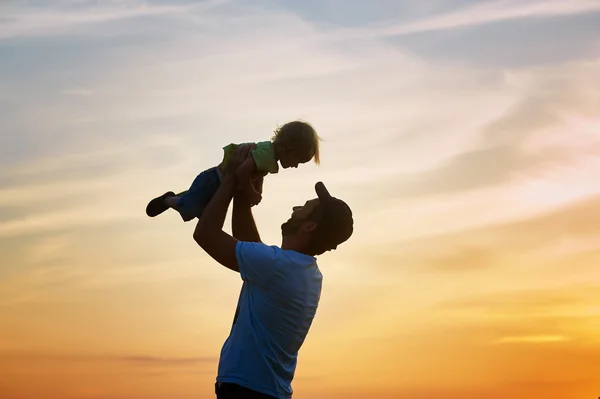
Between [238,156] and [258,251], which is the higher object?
[238,156]

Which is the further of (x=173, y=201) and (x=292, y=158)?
(x=173, y=201)

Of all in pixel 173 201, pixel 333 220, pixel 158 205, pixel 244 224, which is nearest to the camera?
pixel 333 220

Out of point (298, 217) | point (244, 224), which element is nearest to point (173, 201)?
point (244, 224)

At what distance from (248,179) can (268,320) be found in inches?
45.6

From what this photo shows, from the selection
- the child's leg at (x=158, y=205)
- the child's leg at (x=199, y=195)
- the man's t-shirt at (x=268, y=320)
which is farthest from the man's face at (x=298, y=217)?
the child's leg at (x=158, y=205)

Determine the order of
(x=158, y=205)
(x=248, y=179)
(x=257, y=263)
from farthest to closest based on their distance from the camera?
(x=158, y=205) < (x=248, y=179) < (x=257, y=263)

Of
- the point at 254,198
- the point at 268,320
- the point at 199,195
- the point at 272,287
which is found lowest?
the point at 268,320

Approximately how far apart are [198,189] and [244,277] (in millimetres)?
1572

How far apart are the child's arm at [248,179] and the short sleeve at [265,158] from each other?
0.17ft

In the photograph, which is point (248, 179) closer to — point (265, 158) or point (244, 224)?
point (265, 158)

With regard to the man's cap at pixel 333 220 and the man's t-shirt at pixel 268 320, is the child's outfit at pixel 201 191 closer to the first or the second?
the man's cap at pixel 333 220

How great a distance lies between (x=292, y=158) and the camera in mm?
5969

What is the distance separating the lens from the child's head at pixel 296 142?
5918 millimetres

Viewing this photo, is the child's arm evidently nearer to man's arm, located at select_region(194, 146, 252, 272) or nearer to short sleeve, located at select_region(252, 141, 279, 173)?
short sleeve, located at select_region(252, 141, 279, 173)
